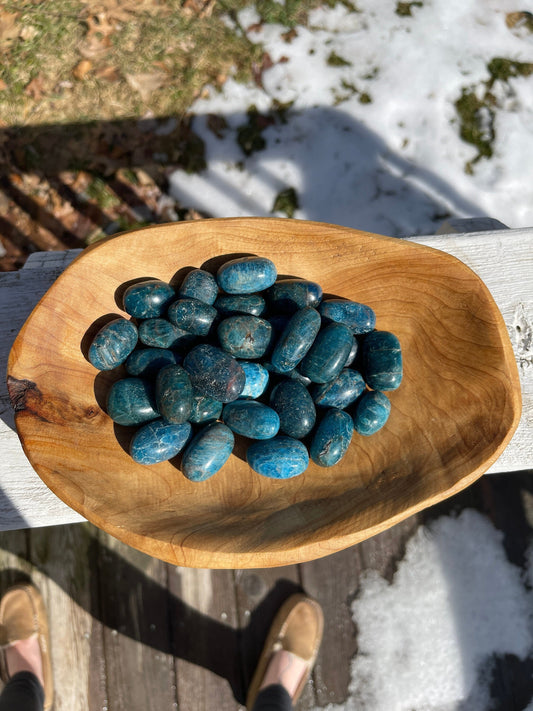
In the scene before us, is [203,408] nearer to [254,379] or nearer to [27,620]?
[254,379]

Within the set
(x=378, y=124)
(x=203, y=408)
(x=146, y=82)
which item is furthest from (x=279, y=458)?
(x=146, y=82)

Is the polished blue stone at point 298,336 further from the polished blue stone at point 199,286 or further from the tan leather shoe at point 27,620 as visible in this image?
the tan leather shoe at point 27,620

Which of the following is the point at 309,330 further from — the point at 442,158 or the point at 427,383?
the point at 442,158

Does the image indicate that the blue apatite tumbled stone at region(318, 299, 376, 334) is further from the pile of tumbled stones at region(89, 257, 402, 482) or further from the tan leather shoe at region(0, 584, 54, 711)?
the tan leather shoe at region(0, 584, 54, 711)

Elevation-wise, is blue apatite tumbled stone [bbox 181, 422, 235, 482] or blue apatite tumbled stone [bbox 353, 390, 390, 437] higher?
blue apatite tumbled stone [bbox 181, 422, 235, 482]

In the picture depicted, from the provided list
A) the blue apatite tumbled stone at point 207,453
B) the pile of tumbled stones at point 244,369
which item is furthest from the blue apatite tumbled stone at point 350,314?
the blue apatite tumbled stone at point 207,453

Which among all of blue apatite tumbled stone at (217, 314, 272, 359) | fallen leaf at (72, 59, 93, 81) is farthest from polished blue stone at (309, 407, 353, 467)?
fallen leaf at (72, 59, 93, 81)
